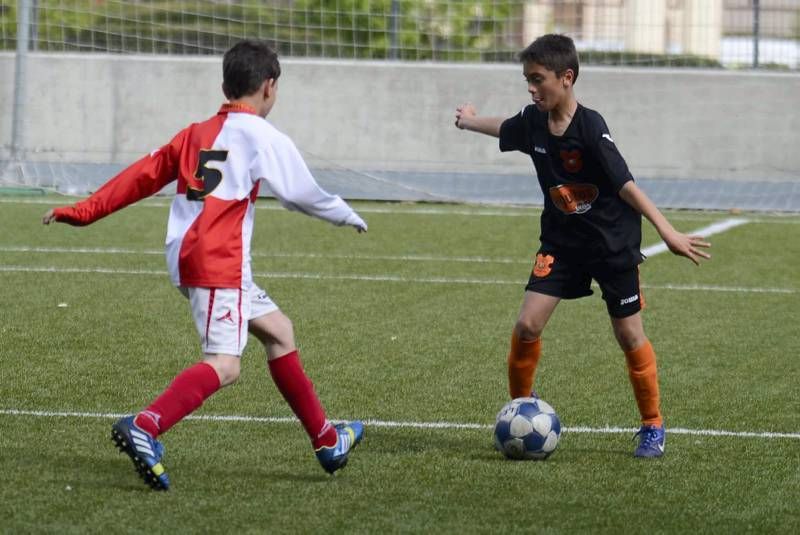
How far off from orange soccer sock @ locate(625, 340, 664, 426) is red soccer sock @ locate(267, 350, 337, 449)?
1.26 meters

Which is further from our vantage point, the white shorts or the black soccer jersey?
the black soccer jersey

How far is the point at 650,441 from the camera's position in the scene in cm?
545

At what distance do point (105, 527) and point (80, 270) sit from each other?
19.8 feet

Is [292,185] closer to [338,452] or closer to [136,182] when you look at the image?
[136,182]

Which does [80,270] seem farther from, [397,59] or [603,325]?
[397,59]

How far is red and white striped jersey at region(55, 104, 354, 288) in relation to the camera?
15.6ft

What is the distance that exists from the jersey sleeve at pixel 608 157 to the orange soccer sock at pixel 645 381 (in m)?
0.68

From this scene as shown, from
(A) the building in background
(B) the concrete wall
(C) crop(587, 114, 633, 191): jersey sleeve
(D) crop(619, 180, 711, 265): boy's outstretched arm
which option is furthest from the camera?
(A) the building in background

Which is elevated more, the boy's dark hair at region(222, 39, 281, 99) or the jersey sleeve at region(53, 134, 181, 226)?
the boy's dark hair at region(222, 39, 281, 99)

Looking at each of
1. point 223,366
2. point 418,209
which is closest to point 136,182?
point 223,366

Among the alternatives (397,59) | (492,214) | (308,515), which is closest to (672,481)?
(308,515)

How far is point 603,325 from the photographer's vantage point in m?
8.47

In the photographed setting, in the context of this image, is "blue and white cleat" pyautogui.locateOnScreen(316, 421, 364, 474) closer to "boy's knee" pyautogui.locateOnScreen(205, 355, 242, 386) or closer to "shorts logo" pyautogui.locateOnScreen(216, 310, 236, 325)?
"boy's knee" pyautogui.locateOnScreen(205, 355, 242, 386)

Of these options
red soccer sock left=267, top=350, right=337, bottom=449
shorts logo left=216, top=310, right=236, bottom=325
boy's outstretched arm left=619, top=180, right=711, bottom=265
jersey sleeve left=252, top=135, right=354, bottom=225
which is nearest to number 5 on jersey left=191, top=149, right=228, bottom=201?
jersey sleeve left=252, top=135, right=354, bottom=225
